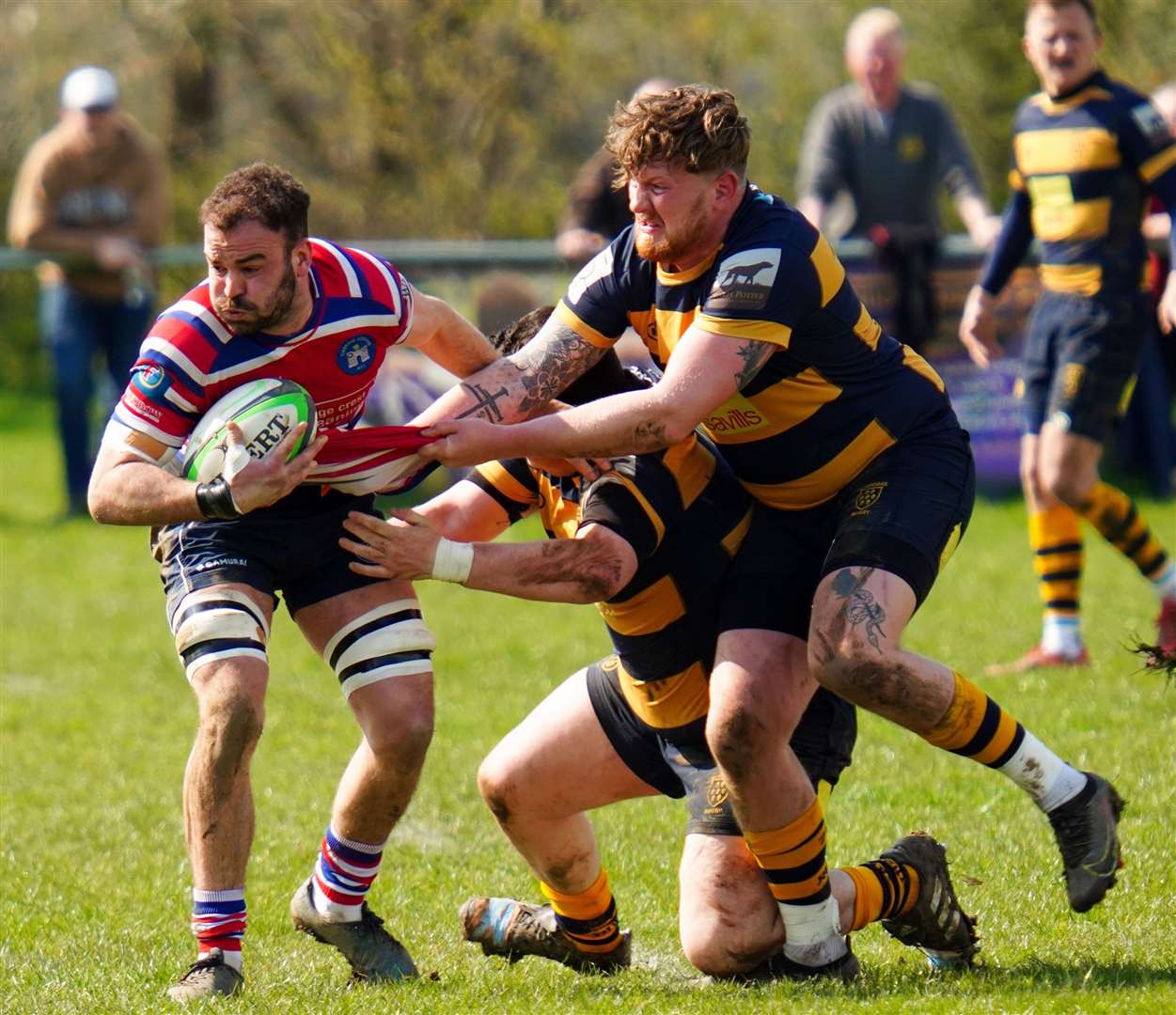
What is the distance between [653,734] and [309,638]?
1005 mm

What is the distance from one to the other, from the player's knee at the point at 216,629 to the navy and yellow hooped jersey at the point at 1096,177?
4337mm

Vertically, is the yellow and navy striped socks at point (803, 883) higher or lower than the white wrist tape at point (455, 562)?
lower

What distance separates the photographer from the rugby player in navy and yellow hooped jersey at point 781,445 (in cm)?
448

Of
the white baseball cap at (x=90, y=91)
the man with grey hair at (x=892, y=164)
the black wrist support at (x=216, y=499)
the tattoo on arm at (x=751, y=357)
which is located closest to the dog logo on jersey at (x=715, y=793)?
the tattoo on arm at (x=751, y=357)

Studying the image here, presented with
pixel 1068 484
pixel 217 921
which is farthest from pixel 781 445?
pixel 1068 484

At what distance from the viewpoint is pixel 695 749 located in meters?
4.81

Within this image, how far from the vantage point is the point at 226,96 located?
2098 cm

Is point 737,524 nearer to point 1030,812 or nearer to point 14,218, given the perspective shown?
point 1030,812

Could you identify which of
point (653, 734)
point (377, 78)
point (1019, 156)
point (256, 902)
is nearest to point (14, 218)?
point (377, 78)

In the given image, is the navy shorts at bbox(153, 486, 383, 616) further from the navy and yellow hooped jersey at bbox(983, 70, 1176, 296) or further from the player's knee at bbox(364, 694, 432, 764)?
the navy and yellow hooped jersey at bbox(983, 70, 1176, 296)

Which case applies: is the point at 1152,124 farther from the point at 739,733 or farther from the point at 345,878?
the point at 345,878

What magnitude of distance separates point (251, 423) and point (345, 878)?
1.25 metres

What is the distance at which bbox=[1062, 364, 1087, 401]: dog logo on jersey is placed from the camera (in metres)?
7.65

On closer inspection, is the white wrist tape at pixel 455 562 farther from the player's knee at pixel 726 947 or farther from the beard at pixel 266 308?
the player's knee at pixel 726 947
